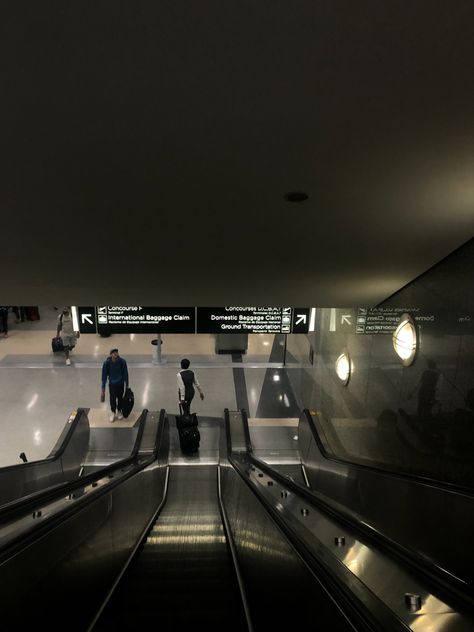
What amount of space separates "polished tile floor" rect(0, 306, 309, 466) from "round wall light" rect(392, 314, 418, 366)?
5.72m

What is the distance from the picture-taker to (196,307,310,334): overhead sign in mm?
6961

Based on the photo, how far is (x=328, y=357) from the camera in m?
8.67

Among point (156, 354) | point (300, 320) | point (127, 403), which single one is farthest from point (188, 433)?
point (156, 354)

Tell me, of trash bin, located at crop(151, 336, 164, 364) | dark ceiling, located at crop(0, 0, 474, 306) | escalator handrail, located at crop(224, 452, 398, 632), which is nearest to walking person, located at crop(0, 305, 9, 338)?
trash bin, located at crop(151, 336, 164, 364)

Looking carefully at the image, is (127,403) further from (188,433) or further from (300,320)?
(300,320)

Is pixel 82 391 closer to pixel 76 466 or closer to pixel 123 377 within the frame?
pixel 123 377

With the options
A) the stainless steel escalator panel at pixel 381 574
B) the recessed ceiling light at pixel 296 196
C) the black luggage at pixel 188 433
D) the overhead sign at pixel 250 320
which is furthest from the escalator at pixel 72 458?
the recessed ceiling light at pixel 296 196

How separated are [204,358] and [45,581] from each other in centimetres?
1183

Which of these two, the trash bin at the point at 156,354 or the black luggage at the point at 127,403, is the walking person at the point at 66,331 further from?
the black luggage at the point at 127,403

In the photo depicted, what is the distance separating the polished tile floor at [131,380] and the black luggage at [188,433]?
53.6 inches

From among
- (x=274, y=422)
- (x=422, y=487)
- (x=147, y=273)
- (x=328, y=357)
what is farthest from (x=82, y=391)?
(x=422, y=487)

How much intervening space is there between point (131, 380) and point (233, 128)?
36.0 ft

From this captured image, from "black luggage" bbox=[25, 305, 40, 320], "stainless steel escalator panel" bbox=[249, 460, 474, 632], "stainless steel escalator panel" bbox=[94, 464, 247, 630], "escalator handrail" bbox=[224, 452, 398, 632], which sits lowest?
"stainless steel escalator panel" bbox=[94, 464, 247, 630]

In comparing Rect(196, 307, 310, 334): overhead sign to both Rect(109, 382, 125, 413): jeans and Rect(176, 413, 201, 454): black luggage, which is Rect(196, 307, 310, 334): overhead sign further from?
Rect(109, 382, 125, 413): jeans
